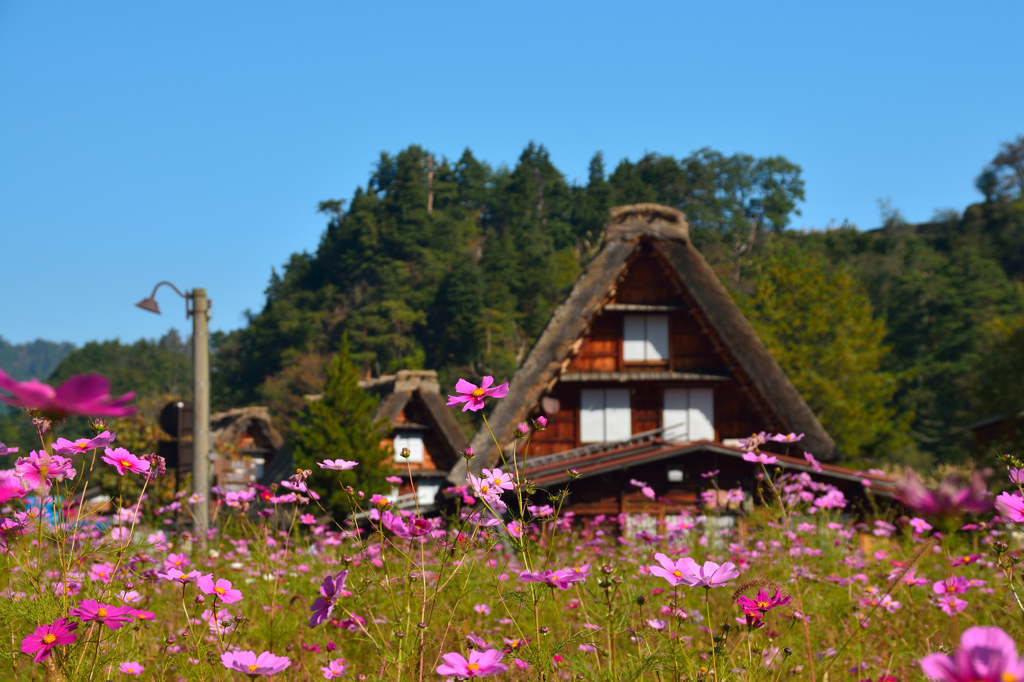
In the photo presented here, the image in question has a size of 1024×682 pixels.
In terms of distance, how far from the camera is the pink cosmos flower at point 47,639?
1.68 m

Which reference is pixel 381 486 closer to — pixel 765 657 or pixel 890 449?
pixel 765 657

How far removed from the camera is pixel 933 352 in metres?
42.1

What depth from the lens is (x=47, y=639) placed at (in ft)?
5.62

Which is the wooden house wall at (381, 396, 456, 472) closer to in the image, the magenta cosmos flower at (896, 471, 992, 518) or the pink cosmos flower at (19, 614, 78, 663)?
the pink cosmos flower at (19, 614, 78, 663)

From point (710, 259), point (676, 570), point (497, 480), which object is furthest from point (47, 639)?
point (710, 259)

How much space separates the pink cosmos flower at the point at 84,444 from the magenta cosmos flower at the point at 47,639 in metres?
0.40

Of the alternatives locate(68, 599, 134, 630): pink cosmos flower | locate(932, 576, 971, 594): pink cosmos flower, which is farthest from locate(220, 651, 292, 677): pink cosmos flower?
locate(932, 576, 971, 594): pink cosmos flower

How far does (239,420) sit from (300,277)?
33297mm

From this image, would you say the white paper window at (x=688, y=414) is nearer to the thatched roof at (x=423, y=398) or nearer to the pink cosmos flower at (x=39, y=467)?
the thatched roof at (x=423, y=398)

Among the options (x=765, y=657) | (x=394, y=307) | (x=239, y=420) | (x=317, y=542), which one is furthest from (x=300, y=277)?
(x=765, y=657)

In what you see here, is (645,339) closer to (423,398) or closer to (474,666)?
(423,398)

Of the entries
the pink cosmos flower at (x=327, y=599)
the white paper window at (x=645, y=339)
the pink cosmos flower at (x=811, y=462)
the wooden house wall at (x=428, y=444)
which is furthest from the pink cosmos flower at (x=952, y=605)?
the wooden house wall at (x=428, y=444)

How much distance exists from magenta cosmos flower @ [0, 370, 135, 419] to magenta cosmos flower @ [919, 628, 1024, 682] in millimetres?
774

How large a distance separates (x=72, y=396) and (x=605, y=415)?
11564 millimetres
